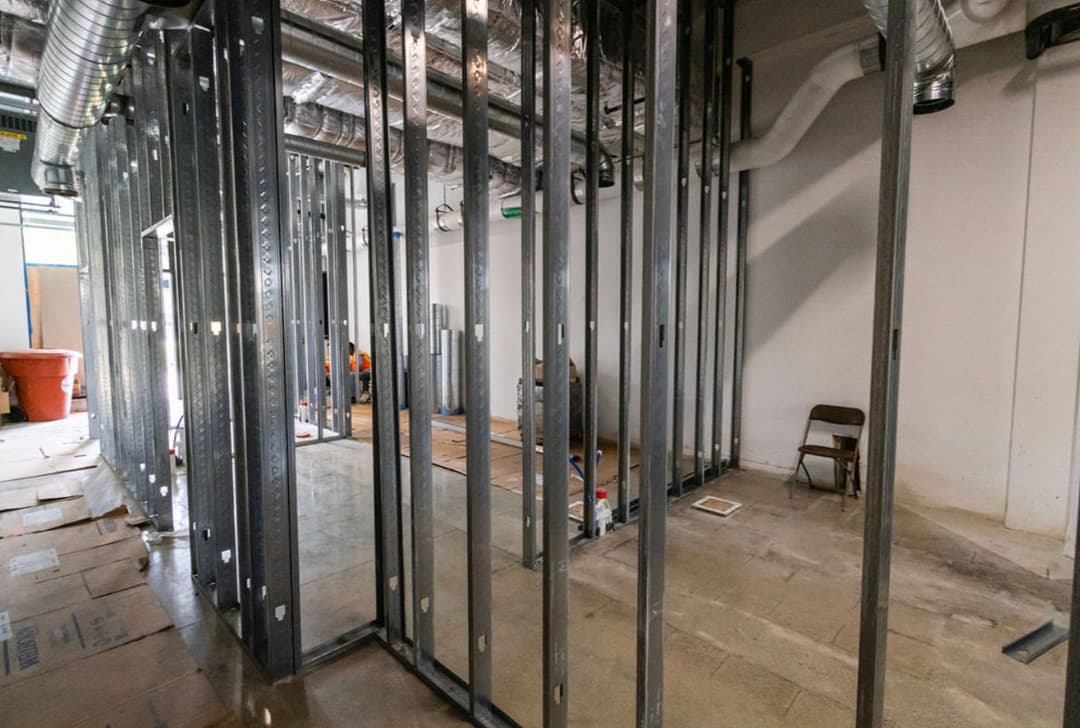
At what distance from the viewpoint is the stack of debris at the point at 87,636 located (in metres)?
1.68

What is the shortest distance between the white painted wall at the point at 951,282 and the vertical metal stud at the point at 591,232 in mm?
1682

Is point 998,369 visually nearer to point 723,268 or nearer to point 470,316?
point 723,268

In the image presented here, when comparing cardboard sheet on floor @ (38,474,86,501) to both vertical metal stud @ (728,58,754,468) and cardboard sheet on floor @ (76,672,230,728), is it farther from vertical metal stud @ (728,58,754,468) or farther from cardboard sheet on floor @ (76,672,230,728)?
vertical metal stud @ (728,58,754,468)

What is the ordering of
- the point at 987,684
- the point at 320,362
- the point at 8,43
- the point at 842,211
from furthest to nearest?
the point at 320,362
the point at 842,211
the point at 8,43
the point at 987,684

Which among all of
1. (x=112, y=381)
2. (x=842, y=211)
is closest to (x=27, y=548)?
(x=112, y=381)

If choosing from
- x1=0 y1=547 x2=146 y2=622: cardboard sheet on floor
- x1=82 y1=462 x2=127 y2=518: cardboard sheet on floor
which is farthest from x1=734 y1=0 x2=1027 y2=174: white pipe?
x1=82 y1=462 x2=127 y2=518: cardboard sheet on floor

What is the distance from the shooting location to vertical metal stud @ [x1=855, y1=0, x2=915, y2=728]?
2.96ft

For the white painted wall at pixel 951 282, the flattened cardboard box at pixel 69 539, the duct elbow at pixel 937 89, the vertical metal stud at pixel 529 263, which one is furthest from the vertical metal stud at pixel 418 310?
the white painted wall at pixel 951 282

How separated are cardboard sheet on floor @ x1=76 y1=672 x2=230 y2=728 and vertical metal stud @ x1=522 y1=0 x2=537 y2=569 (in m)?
1.43

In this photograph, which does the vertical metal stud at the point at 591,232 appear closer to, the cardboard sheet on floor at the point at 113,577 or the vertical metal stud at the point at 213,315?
the vertical metal stud at the point at 213,315

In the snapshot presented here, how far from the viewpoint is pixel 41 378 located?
247 inches

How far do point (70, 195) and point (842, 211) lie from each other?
6.24 meters

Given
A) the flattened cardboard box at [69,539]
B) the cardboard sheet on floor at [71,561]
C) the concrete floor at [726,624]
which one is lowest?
the concrete floor at [726,624]

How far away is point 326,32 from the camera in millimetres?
2926
